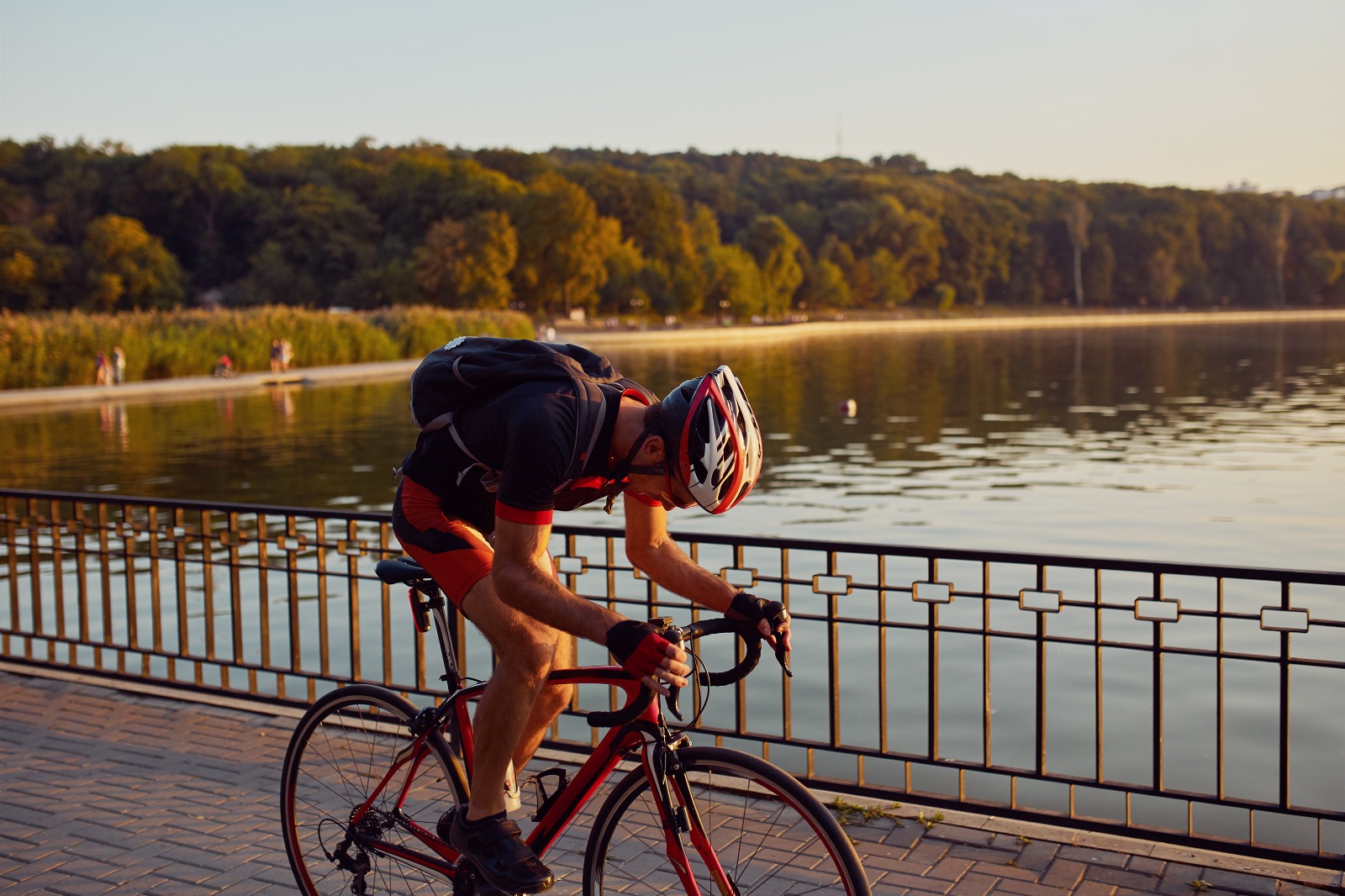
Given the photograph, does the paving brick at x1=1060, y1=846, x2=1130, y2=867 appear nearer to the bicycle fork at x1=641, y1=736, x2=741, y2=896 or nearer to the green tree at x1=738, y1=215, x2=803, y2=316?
the bicycle fork at x1=641, y1=736, x2=741, y2=896

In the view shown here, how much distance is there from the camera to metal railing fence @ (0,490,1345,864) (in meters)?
4.93

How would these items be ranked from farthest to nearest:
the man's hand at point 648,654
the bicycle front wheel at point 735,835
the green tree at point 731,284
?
the green tree at point 731,284
the bicycle front wheel at point 735,835
the man's hand at point 648,654

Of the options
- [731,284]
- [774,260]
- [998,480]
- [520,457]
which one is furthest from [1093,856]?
[774,260]

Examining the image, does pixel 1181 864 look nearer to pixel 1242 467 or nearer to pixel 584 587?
pixel 584 587

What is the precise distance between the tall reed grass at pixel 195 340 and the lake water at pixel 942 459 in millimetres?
4896

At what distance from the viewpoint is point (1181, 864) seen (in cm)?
447

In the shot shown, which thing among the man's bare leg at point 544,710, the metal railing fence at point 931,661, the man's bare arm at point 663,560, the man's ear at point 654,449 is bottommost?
the metal railing fence at point 931,661

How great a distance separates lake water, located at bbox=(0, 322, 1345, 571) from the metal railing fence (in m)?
1.82

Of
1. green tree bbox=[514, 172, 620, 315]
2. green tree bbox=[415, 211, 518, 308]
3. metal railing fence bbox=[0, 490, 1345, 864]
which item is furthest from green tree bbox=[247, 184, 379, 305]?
metal railing fence bbox=[0, 490, 1345, 864]

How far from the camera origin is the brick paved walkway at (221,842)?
437 centimetres

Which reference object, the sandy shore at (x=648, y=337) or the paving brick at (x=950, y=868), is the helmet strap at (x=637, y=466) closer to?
the paving brick at (x=950, y=868)

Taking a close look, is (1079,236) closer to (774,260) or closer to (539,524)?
(774,260)

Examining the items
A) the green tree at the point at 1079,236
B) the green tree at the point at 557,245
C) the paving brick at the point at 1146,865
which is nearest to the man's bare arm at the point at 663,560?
the paving brick at the point at 1146,865

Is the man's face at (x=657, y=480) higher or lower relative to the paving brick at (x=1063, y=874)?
higher
